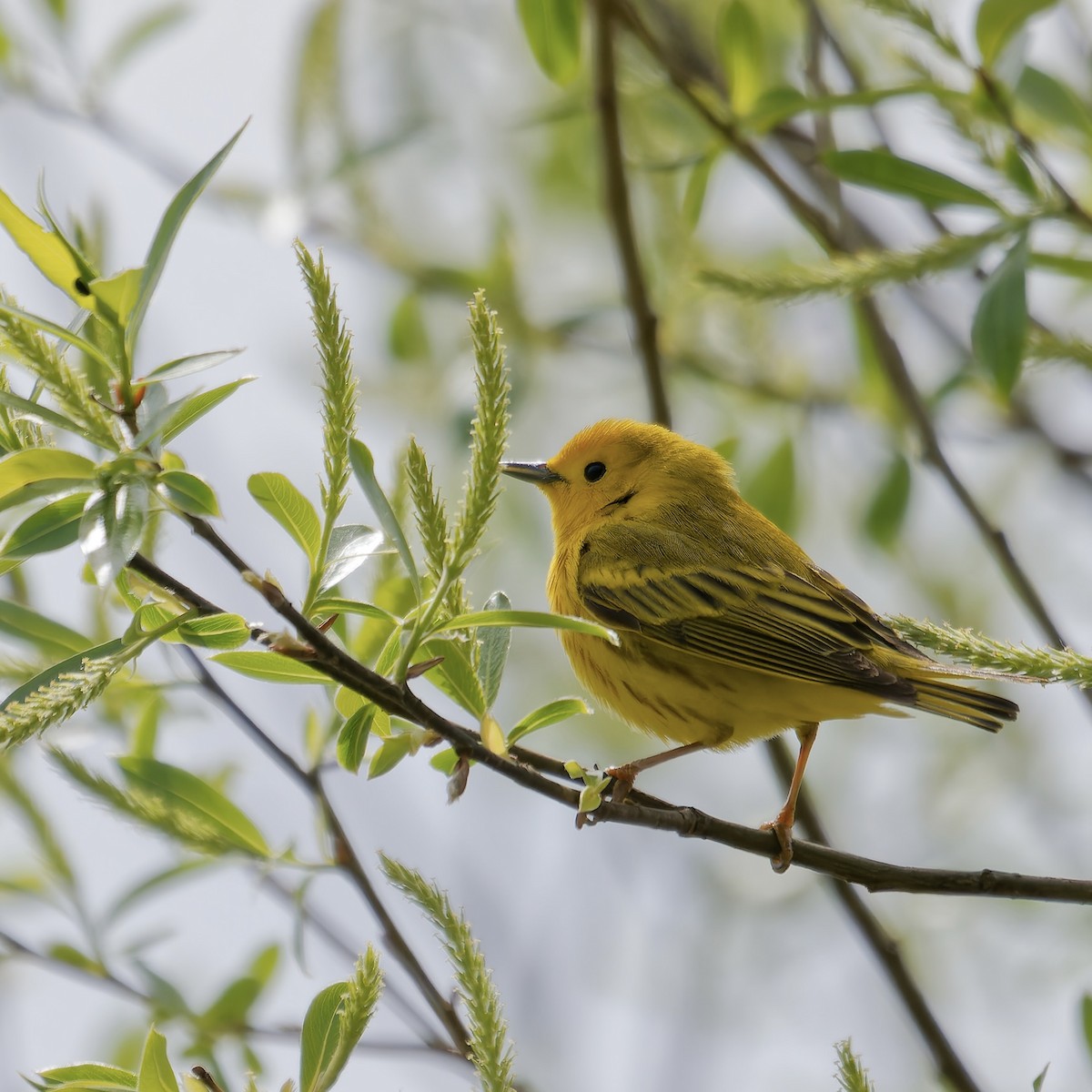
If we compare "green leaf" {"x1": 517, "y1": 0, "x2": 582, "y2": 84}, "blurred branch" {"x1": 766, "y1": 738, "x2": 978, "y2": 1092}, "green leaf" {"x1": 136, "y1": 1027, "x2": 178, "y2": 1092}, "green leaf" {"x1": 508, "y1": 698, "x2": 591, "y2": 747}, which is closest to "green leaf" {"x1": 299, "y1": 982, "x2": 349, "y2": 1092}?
"green leaf" {"x1": 136, "y1": 1027, "x2": 178, "y2": 1092}

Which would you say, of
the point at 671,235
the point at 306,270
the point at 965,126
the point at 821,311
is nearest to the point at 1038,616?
the point at 965,126

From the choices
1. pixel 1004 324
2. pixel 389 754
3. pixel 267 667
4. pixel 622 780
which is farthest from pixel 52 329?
pixel 1004 324

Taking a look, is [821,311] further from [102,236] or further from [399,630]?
[399,630]

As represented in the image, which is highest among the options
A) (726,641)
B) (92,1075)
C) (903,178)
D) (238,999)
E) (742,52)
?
(742,52)

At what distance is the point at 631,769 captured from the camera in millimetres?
3322

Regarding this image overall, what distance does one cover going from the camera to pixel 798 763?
11.4 feet

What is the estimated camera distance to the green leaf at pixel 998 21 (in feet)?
8.76

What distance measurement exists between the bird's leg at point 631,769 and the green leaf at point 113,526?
1282 millimetres

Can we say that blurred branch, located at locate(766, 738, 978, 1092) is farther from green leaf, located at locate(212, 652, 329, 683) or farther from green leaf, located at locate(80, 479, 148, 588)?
green leaf, located at locate(80, 479, 148, 588)

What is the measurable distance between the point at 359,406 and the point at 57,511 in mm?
403

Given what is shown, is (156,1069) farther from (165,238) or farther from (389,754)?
(165,238)

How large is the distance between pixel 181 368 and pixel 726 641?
2222mm

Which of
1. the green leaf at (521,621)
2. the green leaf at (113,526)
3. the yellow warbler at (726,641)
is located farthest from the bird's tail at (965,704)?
the green leaf at (113,526)

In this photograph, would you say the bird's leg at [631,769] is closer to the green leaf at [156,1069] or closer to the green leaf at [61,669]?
the green leaf at [156,1069]
